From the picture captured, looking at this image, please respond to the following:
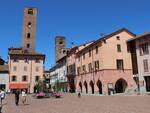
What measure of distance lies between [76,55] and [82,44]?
2966mm

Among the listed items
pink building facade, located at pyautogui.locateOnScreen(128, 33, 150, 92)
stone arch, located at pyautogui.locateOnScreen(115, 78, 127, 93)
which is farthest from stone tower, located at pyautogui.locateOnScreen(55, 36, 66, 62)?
pink building facade, located at pyautogui.locateOnScreen(128, 33, 150, 92)

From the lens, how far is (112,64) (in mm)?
45469

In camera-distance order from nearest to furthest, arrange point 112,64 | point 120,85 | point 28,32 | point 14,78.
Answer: point 112,64
point 120,85
point 14,78
point 28,32

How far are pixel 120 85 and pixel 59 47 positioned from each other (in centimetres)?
4535

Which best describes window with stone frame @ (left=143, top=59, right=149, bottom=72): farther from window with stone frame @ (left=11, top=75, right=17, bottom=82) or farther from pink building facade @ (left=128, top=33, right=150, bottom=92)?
window with stone frame @ (left=11, top=75, right=17, bottom=82)

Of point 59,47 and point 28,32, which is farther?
point 59,47

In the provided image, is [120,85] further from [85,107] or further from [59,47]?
[59,47]

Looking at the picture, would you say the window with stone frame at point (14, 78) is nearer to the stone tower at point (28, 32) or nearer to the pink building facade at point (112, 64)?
the stone tower at point (28, 32)

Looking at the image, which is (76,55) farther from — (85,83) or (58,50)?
(58,50)

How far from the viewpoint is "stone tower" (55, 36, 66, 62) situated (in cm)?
8894

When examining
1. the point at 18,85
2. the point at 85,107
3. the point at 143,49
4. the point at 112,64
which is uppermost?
the point at 143,49

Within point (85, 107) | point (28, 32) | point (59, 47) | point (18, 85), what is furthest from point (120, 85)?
point (59, 47)

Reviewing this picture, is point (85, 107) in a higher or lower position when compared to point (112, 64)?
lower

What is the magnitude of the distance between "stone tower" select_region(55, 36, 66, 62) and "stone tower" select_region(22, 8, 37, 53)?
20.2 meters
